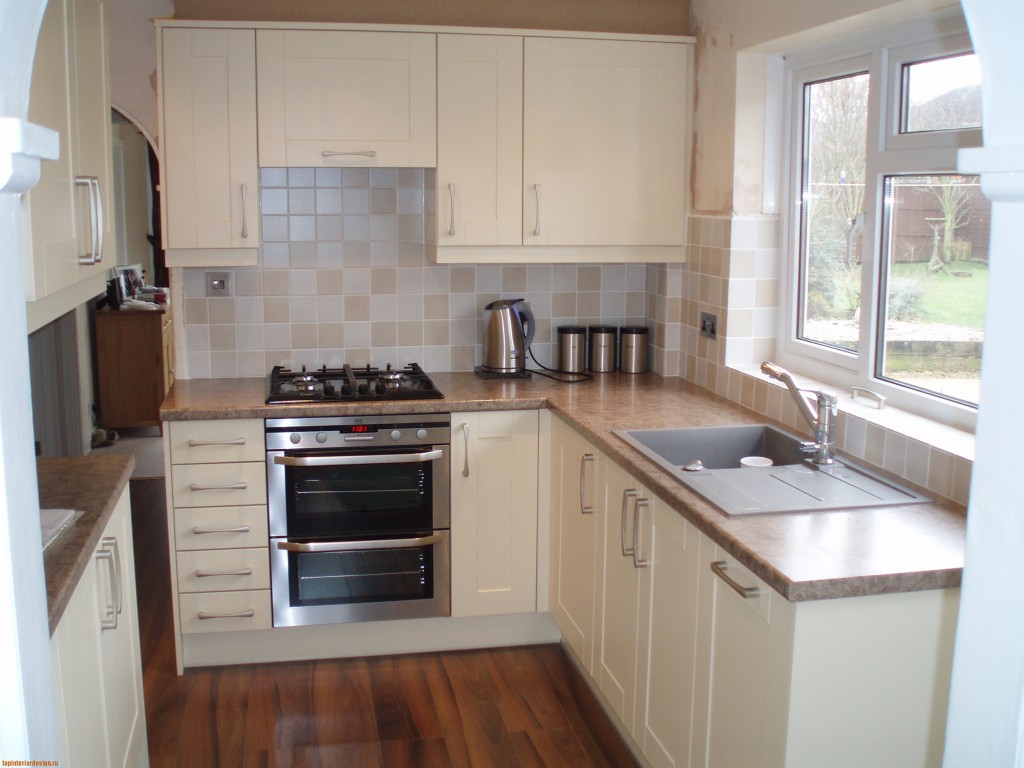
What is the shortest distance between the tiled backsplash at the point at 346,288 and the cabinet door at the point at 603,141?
0.40m

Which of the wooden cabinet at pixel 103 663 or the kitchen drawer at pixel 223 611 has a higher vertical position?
the wooden cabinet at pixel 103 663

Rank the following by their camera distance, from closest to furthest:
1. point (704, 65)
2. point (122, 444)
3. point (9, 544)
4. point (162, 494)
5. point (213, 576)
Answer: point (9, 544), point (213, 576), point (704, 65), point (162, 494), point (122, 444)

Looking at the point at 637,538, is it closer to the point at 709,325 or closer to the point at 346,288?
the point at 709,325

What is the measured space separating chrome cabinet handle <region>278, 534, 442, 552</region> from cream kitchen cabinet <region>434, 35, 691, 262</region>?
1001mm

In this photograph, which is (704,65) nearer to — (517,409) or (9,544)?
(517,409)

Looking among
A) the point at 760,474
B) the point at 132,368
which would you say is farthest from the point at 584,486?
the point at 132,368

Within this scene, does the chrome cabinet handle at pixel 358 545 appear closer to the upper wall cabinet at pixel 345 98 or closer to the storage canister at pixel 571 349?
the storage canister at pixel 571 349

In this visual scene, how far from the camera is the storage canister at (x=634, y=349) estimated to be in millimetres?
3983

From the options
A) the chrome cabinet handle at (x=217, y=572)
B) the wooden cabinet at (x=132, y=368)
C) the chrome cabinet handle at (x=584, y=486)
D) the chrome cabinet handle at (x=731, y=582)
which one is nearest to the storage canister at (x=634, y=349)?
the chrome cabinet handle at (x=584, y=486)

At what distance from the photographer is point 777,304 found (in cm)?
352

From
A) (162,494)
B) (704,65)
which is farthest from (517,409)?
(162,494)

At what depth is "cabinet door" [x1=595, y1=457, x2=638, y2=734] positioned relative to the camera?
2.70 meters

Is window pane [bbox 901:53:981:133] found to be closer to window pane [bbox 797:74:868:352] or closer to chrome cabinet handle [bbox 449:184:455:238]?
window pane [bbox 797:74:868:352]

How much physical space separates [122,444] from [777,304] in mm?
4781
